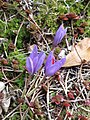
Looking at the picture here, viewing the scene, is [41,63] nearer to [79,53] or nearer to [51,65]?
[51,65]

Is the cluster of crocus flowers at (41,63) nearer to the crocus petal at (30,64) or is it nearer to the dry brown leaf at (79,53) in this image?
the crocus petal at (30,64)

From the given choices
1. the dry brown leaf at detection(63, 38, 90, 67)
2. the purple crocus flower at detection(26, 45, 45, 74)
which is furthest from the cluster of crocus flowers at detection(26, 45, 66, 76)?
the dry brown leaf at detection(63, 38, 90, 67)

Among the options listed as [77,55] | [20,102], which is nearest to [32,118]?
[20,102]

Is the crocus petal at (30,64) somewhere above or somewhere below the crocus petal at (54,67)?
above

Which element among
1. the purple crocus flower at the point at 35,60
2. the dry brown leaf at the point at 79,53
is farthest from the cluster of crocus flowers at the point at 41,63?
the dry brown leaf at the point at 79,53

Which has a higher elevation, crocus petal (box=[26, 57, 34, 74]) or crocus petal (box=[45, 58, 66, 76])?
crocus petal (box=[26, 57, 34, 74])

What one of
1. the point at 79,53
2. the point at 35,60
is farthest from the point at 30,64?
the point at 79,53

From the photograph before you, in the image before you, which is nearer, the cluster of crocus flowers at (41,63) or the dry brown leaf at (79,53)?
the cluster of crocus flowers at (41,63)

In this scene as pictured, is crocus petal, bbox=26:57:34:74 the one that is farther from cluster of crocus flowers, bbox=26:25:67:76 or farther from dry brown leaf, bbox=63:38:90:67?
dry brown leaf, bbox=63:38:90:67

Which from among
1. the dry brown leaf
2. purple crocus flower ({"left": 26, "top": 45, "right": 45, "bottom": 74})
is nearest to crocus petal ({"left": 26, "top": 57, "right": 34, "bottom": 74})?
purple crocus flower ({"left": 26, "top": 45, "right": 45, "bottom": 74})

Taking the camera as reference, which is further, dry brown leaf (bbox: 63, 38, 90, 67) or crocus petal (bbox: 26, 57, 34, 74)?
dry brown leaf (bbox: 63, 38, 90, 67)
